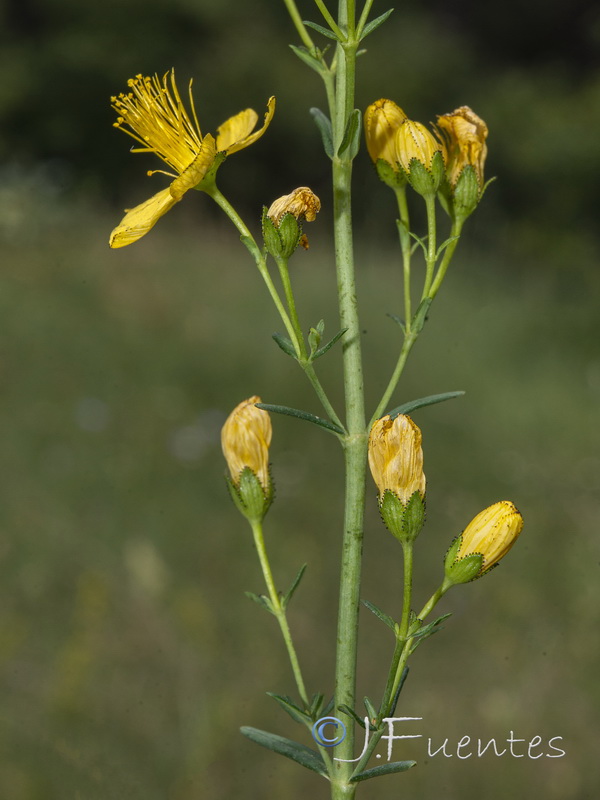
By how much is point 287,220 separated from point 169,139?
0.98 ft

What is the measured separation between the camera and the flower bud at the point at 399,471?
96 centimetres

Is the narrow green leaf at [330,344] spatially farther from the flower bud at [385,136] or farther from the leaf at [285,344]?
the flower bud at [385,136]

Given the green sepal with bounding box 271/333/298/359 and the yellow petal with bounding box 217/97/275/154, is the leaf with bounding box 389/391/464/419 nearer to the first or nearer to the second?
the green sepal with bounding box 271/333/298/359

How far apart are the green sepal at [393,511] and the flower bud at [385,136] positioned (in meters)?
0.39

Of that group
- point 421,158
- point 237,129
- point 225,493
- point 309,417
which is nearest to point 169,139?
point 237,129

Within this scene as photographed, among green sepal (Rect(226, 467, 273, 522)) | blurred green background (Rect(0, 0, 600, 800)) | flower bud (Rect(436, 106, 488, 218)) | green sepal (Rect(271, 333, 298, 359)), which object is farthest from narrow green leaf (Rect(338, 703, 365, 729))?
blurred green background (Rect(0, 0, 600, 800))

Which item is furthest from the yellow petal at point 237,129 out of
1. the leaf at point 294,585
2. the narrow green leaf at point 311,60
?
the leaf at point 294,585

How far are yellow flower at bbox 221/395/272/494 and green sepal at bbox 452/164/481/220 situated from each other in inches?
13.2

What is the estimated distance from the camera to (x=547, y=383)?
686 cm

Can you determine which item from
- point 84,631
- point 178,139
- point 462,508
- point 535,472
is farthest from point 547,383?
point 178,139

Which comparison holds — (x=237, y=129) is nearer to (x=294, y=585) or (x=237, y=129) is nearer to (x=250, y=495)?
(x=250, y=495)

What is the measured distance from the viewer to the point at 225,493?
13.9 ft

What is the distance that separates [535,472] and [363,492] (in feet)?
13.9

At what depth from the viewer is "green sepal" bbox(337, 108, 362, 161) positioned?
3.11 ft
